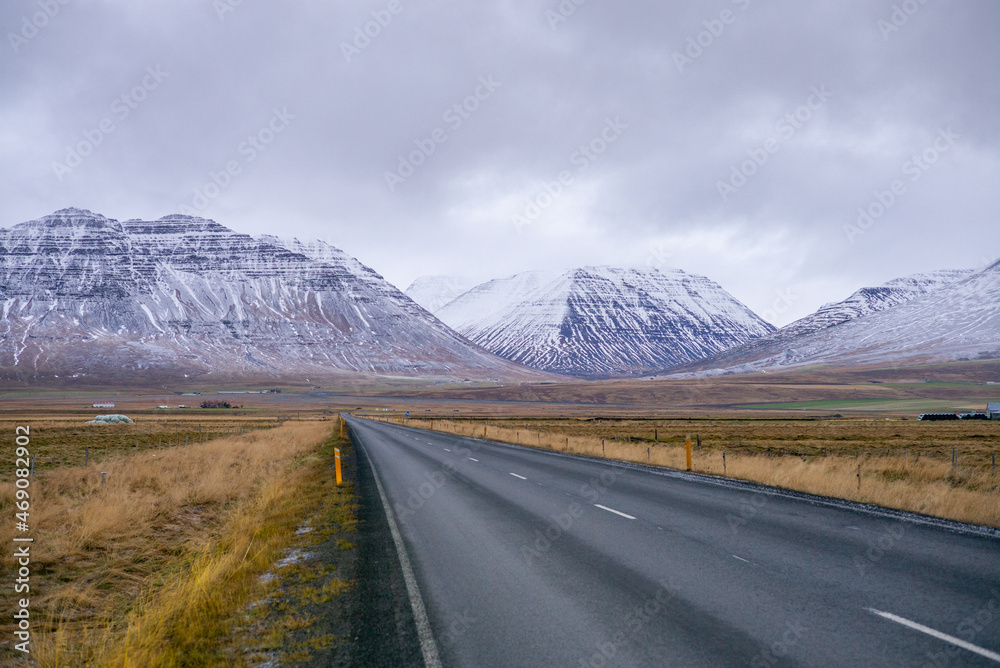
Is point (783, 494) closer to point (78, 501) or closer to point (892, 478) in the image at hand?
point (892, 478)

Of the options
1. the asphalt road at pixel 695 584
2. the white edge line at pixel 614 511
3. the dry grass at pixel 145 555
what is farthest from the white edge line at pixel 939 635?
the dry grass at pixel 145 555

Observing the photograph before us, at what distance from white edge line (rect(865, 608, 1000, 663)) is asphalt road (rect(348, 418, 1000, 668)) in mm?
21

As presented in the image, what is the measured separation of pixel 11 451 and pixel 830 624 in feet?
118

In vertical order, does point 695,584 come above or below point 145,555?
above

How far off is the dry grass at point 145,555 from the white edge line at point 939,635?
259 inches

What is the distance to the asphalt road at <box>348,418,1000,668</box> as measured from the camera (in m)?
5.40

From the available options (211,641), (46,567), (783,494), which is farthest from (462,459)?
(211,641)

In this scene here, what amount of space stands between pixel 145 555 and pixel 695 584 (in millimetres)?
8931

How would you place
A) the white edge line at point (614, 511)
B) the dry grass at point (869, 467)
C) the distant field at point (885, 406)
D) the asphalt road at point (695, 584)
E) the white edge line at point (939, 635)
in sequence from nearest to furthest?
1. the white edge line at point (939, 635)
2. the asphalt road at point (695, 584)
3. the white edge line at point (614, 511)
4. the dry grass at point (869, 467)
5. the distant field at point (885, 406)

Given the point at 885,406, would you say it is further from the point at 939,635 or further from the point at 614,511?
the point at 939,635

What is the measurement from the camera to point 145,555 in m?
10.2

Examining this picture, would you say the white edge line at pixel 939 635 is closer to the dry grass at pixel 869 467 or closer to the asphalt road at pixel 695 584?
the asphalt road at pixel 695 584

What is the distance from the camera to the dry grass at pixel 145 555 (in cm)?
599

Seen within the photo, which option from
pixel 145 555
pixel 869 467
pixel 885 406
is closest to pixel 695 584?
pixel 145 555
